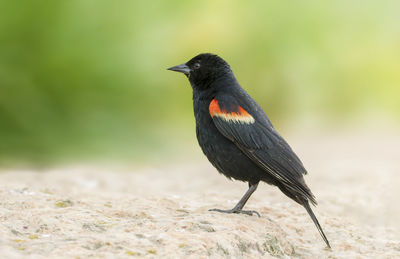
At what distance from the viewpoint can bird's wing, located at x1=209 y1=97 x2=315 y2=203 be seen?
3453 millimetres

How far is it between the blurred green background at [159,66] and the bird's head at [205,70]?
2924mm

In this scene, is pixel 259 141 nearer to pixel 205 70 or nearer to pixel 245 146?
pixel 245 146

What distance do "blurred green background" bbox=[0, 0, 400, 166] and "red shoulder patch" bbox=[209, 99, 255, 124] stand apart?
3336 millimetres

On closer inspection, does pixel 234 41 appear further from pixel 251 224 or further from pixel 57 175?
pixel 251 224

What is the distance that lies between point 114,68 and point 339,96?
4.84m

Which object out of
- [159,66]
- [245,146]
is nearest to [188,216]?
[245,146]

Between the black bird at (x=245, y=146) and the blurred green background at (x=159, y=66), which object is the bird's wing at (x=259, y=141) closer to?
the black bird at (x=245, y=146)

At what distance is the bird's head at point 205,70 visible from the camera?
4180 mm

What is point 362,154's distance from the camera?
22.9 ft

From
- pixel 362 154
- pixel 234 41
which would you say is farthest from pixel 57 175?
pixel 234 41

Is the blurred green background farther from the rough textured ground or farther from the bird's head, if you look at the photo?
the bird's head

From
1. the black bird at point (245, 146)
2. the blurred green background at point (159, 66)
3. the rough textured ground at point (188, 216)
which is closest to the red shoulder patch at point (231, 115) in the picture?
the black bird at point (245, 146)

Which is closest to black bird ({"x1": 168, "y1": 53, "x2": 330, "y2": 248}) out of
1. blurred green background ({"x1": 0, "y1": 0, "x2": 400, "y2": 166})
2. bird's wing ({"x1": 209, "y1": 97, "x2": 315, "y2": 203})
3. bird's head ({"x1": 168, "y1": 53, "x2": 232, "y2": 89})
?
bird's wing ({"x1": 209, "y1": 97, "x2": 315, "y2": 203})

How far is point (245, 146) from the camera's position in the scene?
11.8 feet
